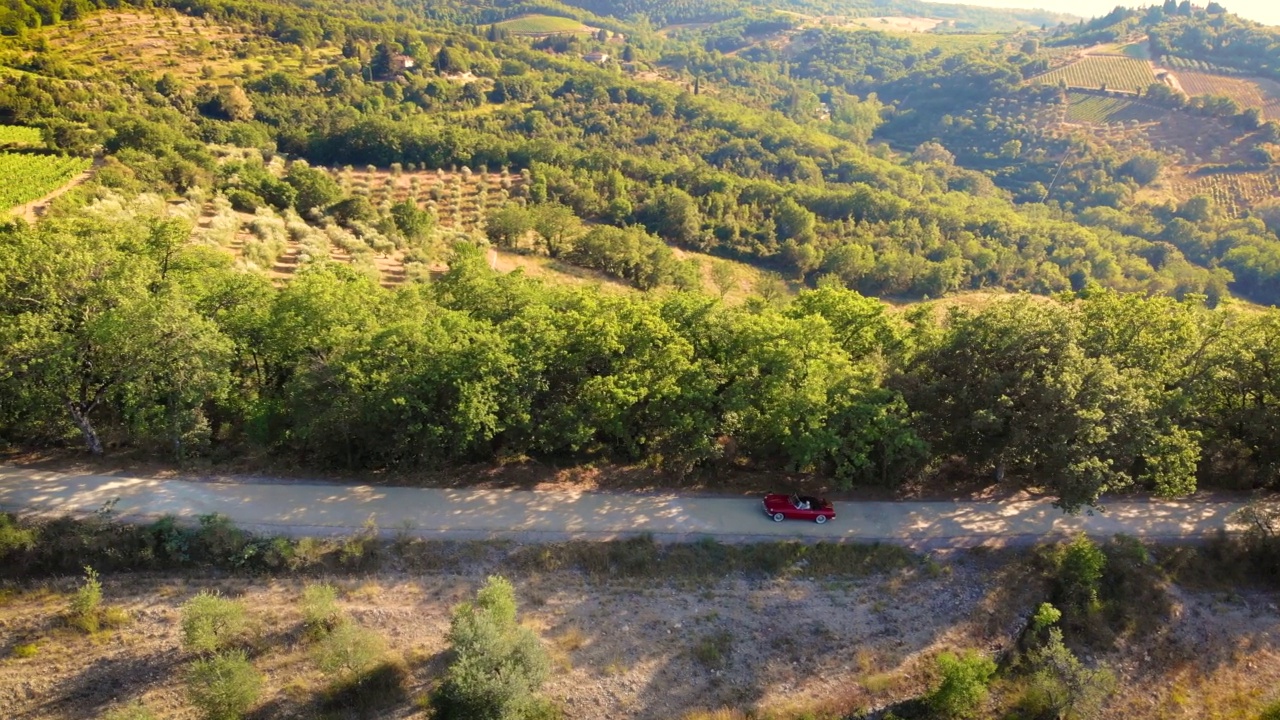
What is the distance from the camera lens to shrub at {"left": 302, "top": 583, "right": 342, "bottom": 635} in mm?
23344

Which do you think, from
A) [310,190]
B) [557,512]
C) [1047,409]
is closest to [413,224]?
[310,190]

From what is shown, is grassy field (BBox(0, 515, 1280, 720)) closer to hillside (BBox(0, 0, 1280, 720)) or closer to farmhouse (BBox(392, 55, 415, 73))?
hillside (BBox(0, 0, 1280, 720))

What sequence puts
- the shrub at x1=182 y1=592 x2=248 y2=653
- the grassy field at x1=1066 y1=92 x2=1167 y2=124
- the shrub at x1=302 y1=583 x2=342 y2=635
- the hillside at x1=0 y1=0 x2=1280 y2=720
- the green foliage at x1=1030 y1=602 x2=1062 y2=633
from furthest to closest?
the grassy field at x1=1066 y1=92 x2=1167 y2=124 → the green foliage at x1=1030 y1=602 x2=1062 y2=633 → the shrub at x1=302 y1=583 x2=342 y2=635 → the hillside at x1=0 y1=0 x2=1280 y2=720 → the shrub at x1=182 y1=592 x2=248 y2=653

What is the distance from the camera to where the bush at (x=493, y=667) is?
67.5 ft

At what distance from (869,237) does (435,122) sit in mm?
88929

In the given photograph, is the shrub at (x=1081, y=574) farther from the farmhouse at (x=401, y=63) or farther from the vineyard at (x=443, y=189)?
the farmhouse at (x=401, y=63)

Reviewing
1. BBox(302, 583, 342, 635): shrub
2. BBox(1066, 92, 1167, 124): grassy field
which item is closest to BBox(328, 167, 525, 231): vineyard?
BBox(302, 583, 342, 635): shrub

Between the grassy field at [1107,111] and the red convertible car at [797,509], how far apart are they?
210014mm

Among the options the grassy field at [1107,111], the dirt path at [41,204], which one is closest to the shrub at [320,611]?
the dirt path at [41,204]

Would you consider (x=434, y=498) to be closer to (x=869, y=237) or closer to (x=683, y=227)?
(x=683, y=227)

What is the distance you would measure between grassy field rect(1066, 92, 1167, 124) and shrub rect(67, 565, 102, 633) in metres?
231

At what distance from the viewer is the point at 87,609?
2334 centimetres

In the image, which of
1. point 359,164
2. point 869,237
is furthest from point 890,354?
point 359,164

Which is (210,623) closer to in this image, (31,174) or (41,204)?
(41,204)
